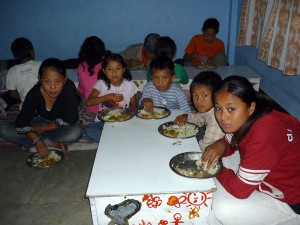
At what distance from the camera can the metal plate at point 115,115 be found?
2.44m

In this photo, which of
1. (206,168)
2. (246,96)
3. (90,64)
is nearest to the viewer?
Answer: (246,96)

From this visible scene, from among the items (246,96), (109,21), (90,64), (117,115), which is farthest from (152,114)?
(109,21)

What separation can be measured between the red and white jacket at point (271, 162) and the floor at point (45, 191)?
1401 millimetres

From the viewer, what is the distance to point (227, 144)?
6.60 ft

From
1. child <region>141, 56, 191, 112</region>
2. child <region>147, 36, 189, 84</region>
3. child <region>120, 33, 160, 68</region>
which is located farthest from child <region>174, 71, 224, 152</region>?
child <region>120, 33, 160, 68</region>

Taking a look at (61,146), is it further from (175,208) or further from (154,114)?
(175,208)

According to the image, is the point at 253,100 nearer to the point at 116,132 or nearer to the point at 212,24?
the point at 116,132

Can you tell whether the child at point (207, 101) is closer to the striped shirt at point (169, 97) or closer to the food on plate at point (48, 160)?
the striped shirt at point (169, 97)

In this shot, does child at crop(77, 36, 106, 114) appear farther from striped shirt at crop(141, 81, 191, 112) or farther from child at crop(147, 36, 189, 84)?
striped shirt at crop(141, 81, 191, 112)

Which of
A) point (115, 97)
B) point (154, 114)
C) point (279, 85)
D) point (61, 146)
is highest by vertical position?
point (115, 97)

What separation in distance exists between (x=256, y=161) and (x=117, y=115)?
1421 mm

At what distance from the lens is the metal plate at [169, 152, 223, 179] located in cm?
159

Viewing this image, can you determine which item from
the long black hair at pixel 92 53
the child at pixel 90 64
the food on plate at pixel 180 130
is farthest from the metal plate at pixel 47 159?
the food on plate at pixel 180 130

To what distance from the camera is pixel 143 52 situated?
16.6 feet
